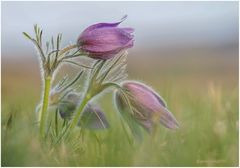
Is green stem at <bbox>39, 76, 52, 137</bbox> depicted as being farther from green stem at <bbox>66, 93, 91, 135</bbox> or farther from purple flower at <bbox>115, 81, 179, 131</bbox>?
purple flower at <bbox>115, 81, 179, 131</bbox>

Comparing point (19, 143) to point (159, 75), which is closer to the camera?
point (19, 143)

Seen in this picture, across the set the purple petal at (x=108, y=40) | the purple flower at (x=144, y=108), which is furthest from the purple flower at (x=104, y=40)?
the purple flower at (x=144, y=108)

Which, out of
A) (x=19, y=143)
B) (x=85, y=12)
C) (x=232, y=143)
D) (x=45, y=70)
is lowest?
(x=232, y=143)

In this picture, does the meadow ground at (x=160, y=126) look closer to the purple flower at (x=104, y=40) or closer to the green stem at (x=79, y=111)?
the green stem at (x=79, y=111)

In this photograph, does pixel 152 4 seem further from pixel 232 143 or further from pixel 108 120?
pixel 232 143

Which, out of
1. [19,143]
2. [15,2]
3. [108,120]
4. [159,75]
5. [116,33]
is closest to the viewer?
[19,143]

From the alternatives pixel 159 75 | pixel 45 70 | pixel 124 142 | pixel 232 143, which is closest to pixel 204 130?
pixel 232 143

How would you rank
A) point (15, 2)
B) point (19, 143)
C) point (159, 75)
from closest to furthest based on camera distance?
point (19, 143) < point (15, 2) < point (159, 75)
